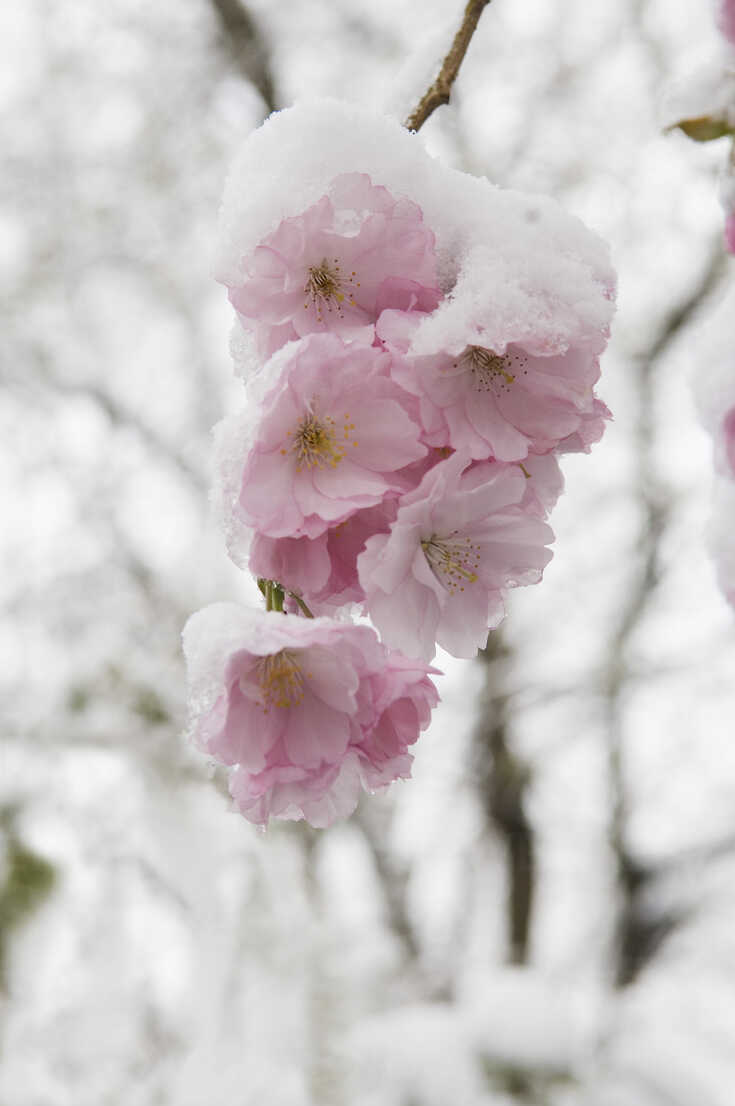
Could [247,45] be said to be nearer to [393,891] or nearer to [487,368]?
[487,368]

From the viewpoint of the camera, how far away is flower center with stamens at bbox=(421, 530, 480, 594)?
0.58 metres

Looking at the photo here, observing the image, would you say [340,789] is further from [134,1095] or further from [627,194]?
[134,1095]

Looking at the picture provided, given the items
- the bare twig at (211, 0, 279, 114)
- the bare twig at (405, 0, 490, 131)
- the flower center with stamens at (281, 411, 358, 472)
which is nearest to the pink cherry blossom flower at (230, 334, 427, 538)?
the flower center with stamens at (281, 411, 358, 472)

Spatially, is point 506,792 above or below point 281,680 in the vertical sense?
above

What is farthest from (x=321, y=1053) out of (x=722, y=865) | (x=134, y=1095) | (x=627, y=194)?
(x=627, y=194)

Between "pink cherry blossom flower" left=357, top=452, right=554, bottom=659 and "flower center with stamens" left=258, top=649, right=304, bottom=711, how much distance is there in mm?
61

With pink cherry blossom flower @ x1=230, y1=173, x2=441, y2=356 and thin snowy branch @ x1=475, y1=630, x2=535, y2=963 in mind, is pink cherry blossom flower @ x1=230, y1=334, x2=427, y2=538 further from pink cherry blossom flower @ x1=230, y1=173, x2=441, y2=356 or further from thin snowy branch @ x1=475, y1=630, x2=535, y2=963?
thin snowy branch @ x1=475, y1=630, x2=535, y2=963

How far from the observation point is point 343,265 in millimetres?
590

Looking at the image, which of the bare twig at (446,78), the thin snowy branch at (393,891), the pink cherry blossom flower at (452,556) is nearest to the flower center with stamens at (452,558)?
the pink cherry blossom flower at (452,556)

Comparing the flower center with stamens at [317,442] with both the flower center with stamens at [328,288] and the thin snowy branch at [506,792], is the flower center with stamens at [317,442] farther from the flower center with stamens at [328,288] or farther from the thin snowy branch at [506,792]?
the thin snowy branch at [506,792]

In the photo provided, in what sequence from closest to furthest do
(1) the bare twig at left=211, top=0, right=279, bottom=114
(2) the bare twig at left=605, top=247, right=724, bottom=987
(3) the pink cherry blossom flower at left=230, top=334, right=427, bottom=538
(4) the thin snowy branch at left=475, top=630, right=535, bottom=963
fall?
(3) the pink cherry blossom flower at left=230, top=334, right=427, bottom=538, (1) the bare twig at left=211, top=0, right=279, bottom=114, (2) the bare twig at left=605, top=247, right=724, bottom=987, (4) the thin snowy branch at left=475, top=630, right=535, bottom=963

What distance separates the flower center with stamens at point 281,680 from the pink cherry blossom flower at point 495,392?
16cm

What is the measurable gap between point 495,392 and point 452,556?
0.11 metres

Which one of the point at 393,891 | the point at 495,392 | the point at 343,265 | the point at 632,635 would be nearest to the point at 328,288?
the point at 343,265
